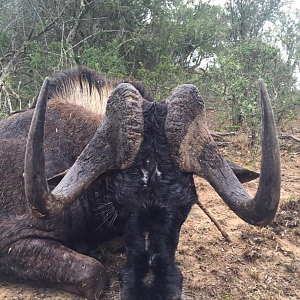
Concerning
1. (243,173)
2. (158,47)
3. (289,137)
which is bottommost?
(243,173)

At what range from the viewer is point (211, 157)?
256 centimetres

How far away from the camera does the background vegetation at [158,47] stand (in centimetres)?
832

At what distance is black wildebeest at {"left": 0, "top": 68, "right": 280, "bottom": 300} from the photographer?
6.68ft

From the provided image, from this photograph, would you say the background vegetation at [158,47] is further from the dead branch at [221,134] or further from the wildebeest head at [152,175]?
the wildebeest head at [152,175]

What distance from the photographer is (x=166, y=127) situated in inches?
103

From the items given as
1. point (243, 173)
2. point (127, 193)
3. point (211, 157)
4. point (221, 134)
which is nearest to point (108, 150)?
point (127, 193)

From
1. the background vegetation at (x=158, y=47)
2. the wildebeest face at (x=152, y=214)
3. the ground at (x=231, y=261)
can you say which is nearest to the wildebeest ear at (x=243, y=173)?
the wildebeest face at (x=152, y=214)

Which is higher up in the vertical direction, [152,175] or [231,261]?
[152,175]

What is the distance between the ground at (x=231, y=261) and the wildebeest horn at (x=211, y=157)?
0.91 meters

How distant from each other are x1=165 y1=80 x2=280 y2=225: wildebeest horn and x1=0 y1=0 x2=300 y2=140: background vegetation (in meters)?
4.86

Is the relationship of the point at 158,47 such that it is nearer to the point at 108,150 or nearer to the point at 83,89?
the point at 83,89

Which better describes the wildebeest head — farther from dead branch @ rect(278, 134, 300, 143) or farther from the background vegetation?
dead branch @ rect(278, 134, 300, 143)

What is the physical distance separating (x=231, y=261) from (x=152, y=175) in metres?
1.52

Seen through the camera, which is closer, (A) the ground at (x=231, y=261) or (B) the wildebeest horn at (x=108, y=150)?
(B) the wildebeest horn at (x=108, y=150)
